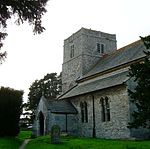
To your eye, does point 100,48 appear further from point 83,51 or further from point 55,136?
point 55,136

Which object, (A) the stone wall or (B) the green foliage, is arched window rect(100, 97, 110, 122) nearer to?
(A) the stone wall

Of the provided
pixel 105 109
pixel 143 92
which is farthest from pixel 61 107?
pixel 143 92

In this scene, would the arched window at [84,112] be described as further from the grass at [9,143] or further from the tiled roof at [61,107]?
Result: the grass at [9,143]

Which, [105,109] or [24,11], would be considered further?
[105,109]

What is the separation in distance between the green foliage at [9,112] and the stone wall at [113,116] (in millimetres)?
7768

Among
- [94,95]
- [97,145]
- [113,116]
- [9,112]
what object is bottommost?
[97,145]

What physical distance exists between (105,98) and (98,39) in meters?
15.6

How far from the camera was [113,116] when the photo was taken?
1057 inches

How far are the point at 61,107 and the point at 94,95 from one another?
4757mm

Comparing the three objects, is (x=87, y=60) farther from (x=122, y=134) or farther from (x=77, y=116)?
(x=122, y=134)

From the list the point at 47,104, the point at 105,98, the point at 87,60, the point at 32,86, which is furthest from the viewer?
the point at 32,86

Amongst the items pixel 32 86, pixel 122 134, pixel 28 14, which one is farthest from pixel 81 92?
pixel 32 86

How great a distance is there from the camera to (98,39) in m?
42.0

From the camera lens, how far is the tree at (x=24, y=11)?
378 inches
